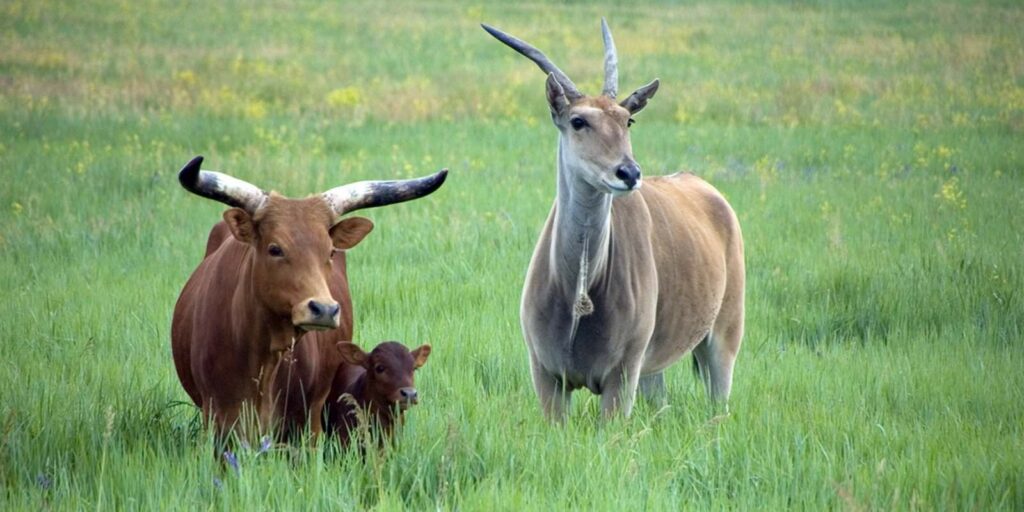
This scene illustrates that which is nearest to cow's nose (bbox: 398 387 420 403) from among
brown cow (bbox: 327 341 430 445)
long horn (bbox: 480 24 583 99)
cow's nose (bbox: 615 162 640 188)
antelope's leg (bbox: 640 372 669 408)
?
brown cow (bbox: 327 341 430 445)

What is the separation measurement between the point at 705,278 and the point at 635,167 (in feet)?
5.30

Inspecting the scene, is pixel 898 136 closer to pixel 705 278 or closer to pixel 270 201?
pixel 705 278

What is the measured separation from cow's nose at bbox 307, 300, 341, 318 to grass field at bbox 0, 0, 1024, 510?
0.62 m

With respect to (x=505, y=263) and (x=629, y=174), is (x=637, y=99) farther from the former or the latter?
(x=505, y=263)

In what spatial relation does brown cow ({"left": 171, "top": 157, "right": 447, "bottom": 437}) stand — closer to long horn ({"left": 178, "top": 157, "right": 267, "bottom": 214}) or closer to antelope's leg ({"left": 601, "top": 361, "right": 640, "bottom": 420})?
long horn ({"left": 178, "top": 157, "right": 267, "bottom": 214})

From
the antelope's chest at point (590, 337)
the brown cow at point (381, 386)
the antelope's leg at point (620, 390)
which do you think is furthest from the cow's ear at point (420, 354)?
the antelope's leg at point (620, 390)

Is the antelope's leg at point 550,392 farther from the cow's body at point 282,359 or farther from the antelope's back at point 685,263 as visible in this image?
the cow's body at point 282,359

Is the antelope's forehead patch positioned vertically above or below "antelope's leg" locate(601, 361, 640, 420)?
above

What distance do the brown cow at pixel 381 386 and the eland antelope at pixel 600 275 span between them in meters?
0.76

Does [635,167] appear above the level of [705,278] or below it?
above

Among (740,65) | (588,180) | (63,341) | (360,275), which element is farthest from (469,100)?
(588,180)

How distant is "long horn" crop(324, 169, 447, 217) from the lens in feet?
18.7

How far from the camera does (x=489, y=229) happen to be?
12234 millimetres

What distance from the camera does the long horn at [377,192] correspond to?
5691 millimetres
